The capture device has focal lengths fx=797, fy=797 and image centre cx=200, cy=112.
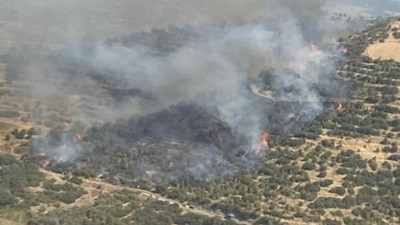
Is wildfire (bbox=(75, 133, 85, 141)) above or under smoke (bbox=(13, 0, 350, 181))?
under

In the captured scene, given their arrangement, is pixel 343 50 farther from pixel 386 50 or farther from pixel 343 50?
pixel 386 50

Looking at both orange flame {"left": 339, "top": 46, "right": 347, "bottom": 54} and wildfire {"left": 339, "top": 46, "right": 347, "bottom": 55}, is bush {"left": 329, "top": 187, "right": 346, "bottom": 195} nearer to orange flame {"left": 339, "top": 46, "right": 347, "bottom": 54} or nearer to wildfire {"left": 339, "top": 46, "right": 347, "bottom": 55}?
wildfire {"left": 339, "top": 46, "right": 347, "bottom": 55}

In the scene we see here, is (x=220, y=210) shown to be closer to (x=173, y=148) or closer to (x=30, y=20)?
(x=173, y=148)

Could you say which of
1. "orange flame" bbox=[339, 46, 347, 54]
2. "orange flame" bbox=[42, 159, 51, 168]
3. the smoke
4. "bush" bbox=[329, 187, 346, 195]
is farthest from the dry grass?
"orange flame" bbox=[42, 159, 51, 168]

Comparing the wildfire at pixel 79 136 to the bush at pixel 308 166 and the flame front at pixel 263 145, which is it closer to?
the flame front at pixel 263 145

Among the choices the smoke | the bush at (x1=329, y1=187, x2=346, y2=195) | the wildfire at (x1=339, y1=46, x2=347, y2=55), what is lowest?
the bush at (x1=329, y1=187, x2=346, y2=195)

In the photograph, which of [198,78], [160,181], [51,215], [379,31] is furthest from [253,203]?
[379,31]
